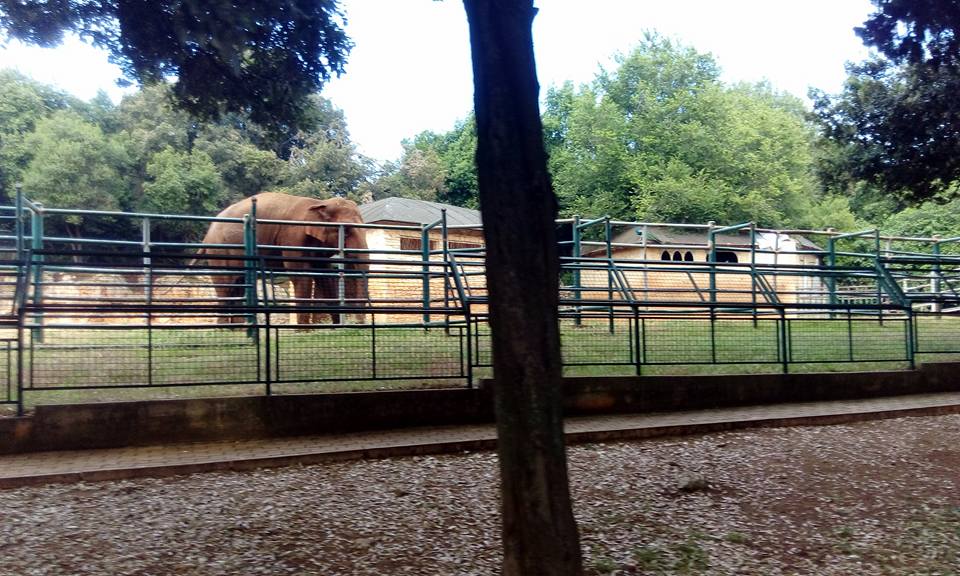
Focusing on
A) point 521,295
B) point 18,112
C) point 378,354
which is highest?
point 18,112

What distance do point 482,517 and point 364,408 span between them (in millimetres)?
3213

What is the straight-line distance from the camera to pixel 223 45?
8141 millimetres

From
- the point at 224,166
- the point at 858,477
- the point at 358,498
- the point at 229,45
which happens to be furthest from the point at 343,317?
the point at 224,166

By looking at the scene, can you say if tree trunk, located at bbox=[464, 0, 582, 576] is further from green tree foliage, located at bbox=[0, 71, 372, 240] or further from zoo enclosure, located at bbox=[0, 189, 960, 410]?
green tree foliage, located at bbox=[0, 71, 372, 240]

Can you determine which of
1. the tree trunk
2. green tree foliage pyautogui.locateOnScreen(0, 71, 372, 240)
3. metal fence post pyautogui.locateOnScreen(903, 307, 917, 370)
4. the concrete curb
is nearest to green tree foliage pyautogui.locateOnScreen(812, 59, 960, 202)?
metal fence post pyautogui.locateOnScreen(903, 307, 917, 370)

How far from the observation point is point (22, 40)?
28.1 ft

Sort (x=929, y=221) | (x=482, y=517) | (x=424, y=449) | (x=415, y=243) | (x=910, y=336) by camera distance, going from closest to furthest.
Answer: (x=482, y=517), (x=424, y=449), (x=910, y=336), (x=415, y=243), (x=929, y=221)

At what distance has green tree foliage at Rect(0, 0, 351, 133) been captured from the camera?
825 centimetres

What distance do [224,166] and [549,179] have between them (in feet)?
95.6

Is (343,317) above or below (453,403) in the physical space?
above

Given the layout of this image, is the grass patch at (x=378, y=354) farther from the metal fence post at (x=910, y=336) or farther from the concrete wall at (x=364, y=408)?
the concrete wall at (x=364, y=408)

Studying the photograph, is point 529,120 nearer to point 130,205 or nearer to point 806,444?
point 806,444

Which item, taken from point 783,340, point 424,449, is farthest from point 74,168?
point 783,340

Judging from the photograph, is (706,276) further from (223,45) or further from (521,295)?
(521,295)
